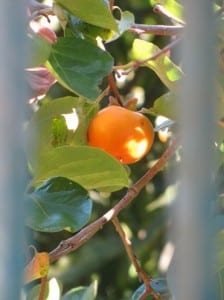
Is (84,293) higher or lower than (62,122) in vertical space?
lower

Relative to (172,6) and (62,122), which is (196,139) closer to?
(62,122)

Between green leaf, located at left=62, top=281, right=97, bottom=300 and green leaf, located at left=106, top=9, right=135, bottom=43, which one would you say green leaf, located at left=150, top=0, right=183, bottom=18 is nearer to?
green leaf, located at left=106, top=9, right=135, bottom=43

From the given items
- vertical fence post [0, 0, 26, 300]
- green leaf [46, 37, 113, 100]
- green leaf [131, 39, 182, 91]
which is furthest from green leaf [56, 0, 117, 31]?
vertical fence post [0, 0, 26, 300]

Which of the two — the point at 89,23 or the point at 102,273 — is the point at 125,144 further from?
the point at 102,273

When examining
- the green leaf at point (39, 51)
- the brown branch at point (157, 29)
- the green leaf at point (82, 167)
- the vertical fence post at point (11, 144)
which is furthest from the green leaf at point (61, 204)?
the vertical fence post at point (11, 144)

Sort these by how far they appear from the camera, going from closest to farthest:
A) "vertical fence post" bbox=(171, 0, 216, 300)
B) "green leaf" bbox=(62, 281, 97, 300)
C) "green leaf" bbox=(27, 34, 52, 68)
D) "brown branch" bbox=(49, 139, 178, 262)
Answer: "vertical fence post" bbox=(171, 0, 216, 300) → "green leaf" bbox=(27, 34, 52, 68) → "brown branch" bbox=(49, 139, 178, 262) → "green leaf" bbox=(62, 281, 97, 300)

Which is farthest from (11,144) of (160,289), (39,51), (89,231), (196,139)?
(160,289)
